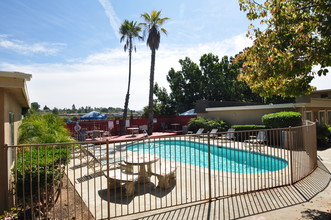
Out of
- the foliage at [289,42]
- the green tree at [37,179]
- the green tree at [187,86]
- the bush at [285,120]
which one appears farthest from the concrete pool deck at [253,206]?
the green tree at [187,86]

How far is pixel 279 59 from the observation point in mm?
4898

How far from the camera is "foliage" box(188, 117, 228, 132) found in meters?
18.4

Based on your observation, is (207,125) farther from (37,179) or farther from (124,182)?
(37,179)

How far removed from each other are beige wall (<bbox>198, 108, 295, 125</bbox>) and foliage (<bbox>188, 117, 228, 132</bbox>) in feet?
2.80

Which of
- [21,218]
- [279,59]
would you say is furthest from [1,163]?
[279,59]

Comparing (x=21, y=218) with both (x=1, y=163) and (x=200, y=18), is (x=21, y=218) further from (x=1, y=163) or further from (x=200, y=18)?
(x=200, y=18)

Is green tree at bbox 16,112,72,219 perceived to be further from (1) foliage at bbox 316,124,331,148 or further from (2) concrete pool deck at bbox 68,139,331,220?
(1) foliage at bbox 316,124,331,148

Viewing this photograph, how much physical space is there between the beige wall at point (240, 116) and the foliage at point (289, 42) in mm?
11059

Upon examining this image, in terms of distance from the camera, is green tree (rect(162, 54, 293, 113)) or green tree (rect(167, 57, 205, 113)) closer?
green tree (rect(162, 54, 293, 113))

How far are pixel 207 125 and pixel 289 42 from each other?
47.7 ft

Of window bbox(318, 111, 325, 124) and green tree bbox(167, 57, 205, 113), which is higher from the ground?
Answer: green tree bbox(167, 57, 205, 113)

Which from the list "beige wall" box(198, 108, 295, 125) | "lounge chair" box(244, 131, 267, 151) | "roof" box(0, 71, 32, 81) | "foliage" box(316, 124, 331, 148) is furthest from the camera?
"beige wall" box(198, 108, 295, 125)

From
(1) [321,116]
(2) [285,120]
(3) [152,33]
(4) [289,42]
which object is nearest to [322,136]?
(2) [285,120]

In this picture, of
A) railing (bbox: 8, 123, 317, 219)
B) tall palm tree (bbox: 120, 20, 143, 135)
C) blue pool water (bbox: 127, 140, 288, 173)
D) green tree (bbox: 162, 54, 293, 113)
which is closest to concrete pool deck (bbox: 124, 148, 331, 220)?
railing (bbox: 8, 123, 317, 219)
